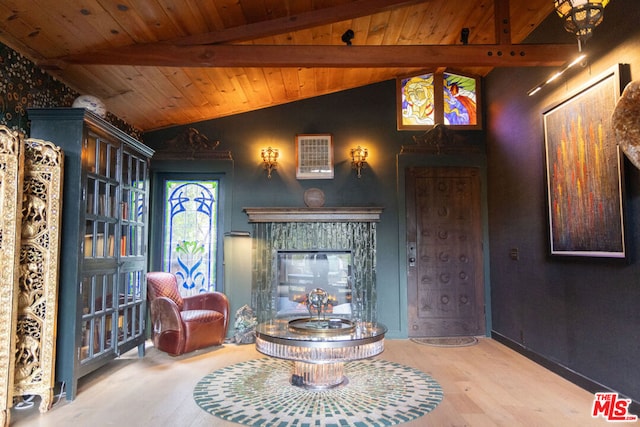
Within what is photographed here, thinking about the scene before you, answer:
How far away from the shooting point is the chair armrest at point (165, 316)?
4023 millimetres

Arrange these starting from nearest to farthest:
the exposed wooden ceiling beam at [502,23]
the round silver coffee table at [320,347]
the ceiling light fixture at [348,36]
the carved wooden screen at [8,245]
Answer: the carved wooden screen at [8,245], the round silver coffee table at [320,347], the exposed wooden ceiling beam at [502,23], the ceiling light fixture at [348,36]

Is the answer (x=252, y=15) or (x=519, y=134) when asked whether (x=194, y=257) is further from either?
(x=519, y=134)

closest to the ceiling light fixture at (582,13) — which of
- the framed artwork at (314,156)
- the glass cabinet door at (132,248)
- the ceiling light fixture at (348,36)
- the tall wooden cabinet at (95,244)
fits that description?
the ceiling light fixture at (348,36)

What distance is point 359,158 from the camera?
5234mm

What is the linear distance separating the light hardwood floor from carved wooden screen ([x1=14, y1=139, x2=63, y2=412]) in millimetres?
275

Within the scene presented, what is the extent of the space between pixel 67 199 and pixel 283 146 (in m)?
2.78

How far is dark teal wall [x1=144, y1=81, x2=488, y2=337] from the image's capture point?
5238 millimetres

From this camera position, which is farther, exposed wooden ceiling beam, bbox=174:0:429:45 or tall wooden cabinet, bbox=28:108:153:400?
exposed wooden ceiling beam, bbox=174:0:429:45

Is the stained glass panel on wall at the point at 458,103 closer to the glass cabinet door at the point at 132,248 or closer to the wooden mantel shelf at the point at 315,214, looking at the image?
the wooden mantel shelf at the point at 315,214

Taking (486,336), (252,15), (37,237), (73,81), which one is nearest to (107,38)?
(73,81)

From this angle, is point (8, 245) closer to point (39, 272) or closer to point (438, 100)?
point (39, 272)

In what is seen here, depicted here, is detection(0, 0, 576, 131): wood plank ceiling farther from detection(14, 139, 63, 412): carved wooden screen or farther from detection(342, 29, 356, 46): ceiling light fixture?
detection(14, 139, 63, 412): carved wooden screen

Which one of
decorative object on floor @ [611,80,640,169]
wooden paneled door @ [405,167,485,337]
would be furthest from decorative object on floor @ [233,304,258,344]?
decorative object on floor @ [611,80,640,169]

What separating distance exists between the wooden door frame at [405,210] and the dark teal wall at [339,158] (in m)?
0.01
